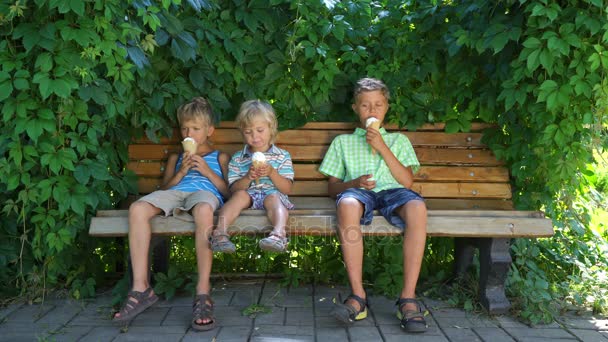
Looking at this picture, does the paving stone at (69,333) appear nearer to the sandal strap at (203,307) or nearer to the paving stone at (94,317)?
the paving stone at (94,317)

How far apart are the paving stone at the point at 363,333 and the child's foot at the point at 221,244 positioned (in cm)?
72

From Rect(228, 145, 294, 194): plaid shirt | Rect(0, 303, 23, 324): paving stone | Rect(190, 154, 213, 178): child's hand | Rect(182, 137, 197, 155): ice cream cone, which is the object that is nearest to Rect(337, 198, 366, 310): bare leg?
Rect(228, 145, 294, 194): plaid shirt

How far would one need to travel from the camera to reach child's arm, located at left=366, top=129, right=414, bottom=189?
363 cm

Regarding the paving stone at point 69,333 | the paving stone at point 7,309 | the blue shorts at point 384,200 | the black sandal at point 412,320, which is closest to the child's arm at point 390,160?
the blue shorts at point 384,200

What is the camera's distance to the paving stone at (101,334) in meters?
3.03

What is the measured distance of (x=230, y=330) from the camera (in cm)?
316

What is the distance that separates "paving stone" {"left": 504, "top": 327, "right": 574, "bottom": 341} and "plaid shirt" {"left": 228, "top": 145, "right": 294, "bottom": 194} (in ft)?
4.83

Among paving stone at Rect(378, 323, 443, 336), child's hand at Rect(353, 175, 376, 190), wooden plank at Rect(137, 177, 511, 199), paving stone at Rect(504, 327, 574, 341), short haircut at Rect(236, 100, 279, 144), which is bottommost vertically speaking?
paving stone at Rect(378, 323, 443, 336)

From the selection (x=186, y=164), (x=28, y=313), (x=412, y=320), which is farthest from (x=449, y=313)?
(x=28, y=313)

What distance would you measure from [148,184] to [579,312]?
8.59ft

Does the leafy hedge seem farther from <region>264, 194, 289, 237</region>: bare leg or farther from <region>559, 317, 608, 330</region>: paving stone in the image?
<region>264, 194, 289, 237</region>: bare leg

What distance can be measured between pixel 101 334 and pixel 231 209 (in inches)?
34.8

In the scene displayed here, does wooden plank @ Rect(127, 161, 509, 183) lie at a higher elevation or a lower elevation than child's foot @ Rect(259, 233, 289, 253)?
higher

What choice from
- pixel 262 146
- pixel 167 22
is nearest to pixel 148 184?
pixel 262 146
